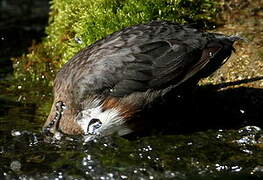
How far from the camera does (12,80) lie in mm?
8172

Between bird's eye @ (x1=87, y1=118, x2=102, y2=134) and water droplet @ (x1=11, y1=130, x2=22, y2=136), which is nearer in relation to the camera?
bird's eye @ (x1=87, y1=118, x2=102, y2=134)

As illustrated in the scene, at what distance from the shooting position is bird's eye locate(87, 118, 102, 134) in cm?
551

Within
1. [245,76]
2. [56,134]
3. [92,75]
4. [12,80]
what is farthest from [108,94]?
[12,80]

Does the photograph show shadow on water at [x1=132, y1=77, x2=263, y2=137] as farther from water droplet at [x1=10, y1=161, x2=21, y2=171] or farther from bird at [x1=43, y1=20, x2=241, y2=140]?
water droplet at [x1=10, y1=161, x2=21, y2=171]

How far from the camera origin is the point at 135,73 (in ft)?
17.9

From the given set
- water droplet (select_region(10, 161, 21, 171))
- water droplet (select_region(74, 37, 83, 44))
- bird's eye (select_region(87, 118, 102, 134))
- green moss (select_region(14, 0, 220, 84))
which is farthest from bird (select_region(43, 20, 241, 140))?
water droplet (select_region(74, 37, 83, 44))

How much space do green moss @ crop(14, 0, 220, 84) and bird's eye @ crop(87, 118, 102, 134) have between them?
1711 millimetres

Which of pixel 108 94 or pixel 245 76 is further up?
pixel 245 76

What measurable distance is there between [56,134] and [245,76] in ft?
6.89

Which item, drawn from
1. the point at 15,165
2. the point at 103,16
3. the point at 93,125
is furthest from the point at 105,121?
the point at 103,16

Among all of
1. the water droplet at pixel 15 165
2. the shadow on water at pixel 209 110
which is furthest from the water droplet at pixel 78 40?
the water droplet at pixel 15 165

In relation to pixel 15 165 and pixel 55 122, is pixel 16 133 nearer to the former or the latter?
pixel 55 122

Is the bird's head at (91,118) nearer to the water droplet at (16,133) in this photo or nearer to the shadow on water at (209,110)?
the shadow on water at (209,110)

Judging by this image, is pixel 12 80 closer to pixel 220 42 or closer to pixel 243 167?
pixel 220 42
